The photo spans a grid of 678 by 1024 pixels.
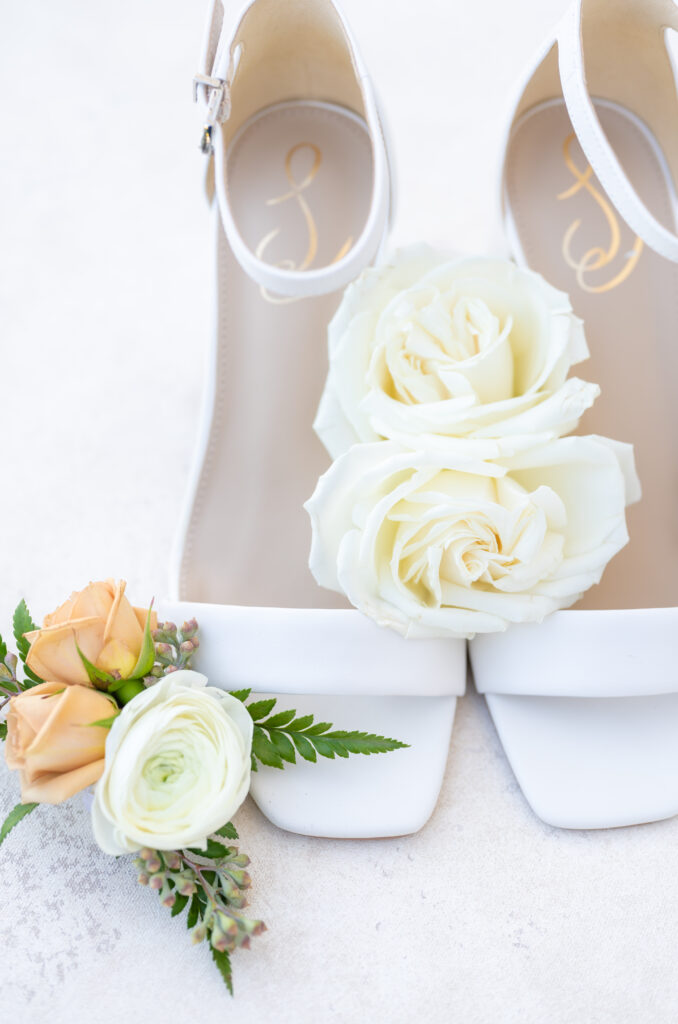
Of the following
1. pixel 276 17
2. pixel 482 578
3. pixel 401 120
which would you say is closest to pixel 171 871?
pixel 482 578

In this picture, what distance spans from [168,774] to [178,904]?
10 centimetres

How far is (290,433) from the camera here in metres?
0.85

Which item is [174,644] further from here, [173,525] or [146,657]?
[173,525]

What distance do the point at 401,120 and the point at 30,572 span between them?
0.80 meters

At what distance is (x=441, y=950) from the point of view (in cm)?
63

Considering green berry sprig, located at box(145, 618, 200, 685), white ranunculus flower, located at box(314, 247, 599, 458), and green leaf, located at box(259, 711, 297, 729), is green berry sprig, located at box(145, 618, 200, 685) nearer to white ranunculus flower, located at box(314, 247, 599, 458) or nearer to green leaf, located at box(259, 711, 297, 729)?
green leaf, located at box(259, 711, 297, 729)

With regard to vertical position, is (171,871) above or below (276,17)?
below

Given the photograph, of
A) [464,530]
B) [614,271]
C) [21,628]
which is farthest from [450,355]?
[21,628]

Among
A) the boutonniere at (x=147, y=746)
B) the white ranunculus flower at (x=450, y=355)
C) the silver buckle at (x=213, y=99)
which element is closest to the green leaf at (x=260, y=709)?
the boutonniere at (x=147, y=746)

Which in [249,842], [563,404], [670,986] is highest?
[563,404]

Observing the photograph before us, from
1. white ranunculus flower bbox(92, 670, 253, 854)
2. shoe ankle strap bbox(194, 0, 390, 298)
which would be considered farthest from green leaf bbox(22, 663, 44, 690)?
shoe ankle strap bbox(194, 0, 390, 298)

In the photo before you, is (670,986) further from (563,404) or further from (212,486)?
(212,486)

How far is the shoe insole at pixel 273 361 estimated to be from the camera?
79 cm

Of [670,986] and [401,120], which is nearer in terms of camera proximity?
[670,986]
